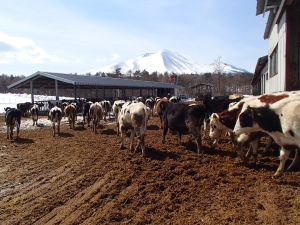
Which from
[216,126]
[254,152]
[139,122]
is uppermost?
[139,122]

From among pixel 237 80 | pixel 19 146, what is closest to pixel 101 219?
pixel 19 146

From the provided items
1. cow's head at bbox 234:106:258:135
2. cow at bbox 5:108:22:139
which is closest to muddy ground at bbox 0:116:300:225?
cow's head at bbox 234:106:258:135

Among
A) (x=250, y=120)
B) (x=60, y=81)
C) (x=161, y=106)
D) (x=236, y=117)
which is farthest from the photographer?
(x=60, y=81)

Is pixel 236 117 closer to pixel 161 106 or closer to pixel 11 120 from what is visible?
pixel 161 106

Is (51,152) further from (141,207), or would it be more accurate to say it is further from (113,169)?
(141,207)

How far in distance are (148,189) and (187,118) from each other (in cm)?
367

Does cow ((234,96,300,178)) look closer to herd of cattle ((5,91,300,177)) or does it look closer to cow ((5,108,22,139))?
herd of cattle ((5,91,300,177))

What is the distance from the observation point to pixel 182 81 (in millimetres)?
87875

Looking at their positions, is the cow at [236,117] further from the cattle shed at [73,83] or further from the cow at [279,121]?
the cattle shed at [73,83]

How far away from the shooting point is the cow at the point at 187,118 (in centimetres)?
774

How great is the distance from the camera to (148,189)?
16.1 ft

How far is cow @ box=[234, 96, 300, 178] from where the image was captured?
15.0ft

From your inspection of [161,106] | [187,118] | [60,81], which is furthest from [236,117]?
[60,81]

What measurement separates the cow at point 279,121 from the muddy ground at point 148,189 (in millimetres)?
788
